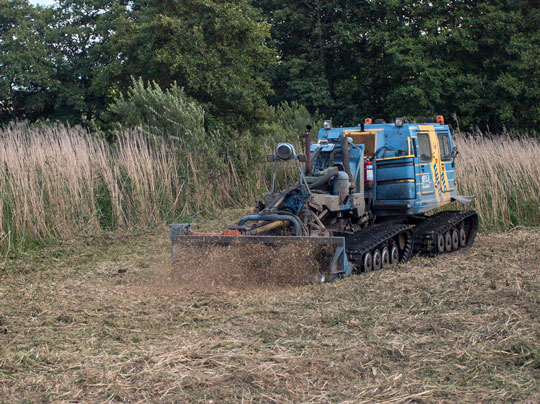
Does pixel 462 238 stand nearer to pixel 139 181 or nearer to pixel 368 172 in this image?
pixel 368 172

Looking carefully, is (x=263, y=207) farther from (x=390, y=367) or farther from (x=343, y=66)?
(x=343, y=66)

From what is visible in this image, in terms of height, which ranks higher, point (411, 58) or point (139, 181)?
point (411, 58)

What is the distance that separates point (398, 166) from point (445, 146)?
5.59 feet

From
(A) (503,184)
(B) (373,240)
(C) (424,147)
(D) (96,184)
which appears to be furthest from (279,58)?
(B) (373,240)

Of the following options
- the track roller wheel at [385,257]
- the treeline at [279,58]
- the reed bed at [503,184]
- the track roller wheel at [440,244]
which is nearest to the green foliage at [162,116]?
the treeline at [279,58]

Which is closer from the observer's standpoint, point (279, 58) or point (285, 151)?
point (285, 151)

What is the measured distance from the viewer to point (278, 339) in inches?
224

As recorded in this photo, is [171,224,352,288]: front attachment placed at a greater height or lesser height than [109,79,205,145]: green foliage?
lesser

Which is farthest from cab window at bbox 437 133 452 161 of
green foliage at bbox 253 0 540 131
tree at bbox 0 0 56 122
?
tree at bbox 0 0 56 122

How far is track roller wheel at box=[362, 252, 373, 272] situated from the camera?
8.57m

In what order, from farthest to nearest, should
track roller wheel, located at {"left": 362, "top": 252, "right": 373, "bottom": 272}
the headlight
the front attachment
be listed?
the headlight → track roller wheel, located at {"left": 362, "top": 252, "right": 373, "bottom": 272} → the front attachment

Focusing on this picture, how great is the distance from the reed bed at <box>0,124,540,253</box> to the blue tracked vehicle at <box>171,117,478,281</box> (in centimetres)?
240

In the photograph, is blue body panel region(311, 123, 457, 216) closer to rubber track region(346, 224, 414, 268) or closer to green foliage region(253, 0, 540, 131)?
rubber track region(346, 224, 414, 268)

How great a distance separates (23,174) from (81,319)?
17.1ft
